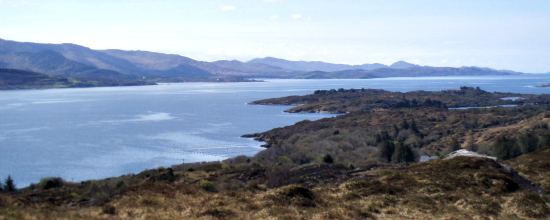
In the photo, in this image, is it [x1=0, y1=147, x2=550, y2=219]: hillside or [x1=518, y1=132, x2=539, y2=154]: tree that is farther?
[x1=518, y1=132, x2=539, y2=154]: tree

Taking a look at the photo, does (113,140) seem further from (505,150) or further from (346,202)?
(346,202)

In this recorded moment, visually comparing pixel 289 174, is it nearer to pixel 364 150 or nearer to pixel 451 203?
pixel 451 203

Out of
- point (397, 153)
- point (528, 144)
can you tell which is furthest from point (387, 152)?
point (528, 144)

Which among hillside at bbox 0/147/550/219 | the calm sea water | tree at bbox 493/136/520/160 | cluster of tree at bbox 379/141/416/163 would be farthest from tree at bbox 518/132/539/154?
hillside at bbox 0/147/550/219

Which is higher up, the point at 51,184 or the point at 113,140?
the point at 51,184

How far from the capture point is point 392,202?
22547mm

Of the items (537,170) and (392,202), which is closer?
(392,202)

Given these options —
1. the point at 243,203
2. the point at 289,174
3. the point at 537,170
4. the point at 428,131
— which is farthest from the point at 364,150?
the point at 243,203

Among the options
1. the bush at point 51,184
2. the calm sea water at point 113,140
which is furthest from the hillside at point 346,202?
the calm sea water at point 113,140

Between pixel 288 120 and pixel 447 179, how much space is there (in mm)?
151228

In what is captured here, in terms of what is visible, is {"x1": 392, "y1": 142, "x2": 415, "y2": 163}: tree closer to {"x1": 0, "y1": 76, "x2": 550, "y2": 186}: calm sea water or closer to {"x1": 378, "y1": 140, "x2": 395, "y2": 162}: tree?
{"x1": 378, "y1": 140, "x2": 395, "y2": 162}: tree

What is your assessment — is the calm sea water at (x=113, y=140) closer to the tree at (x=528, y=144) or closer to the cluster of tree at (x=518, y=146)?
the cluster of tree at (x=518, y=146)

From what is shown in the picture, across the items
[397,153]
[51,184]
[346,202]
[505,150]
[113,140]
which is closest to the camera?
[346,202]

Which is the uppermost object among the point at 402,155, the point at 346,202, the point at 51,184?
the point at 346,202
